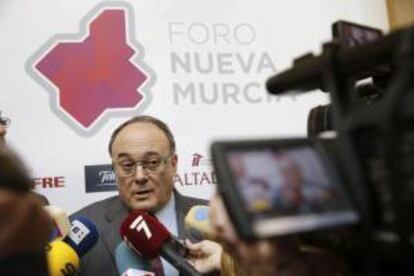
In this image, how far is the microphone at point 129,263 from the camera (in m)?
1.63

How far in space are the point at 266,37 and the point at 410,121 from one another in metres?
1.79

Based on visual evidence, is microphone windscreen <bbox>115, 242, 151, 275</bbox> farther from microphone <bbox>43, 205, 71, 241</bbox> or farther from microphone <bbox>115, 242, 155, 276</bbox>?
microphone <bbox>43, 205, 71, 241</bbox>

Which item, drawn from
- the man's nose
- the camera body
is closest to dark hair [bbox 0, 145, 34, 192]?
the camera body

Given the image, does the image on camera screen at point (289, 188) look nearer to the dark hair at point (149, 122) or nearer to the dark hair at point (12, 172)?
the dark hair at point (12, 172)

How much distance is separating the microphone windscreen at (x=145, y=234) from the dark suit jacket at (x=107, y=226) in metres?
0.25

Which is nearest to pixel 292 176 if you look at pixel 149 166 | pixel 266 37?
pixel 149 166

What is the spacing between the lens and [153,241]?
1504 millimetres

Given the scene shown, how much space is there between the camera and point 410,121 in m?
0.37

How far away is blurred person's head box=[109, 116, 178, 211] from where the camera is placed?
1.88 m

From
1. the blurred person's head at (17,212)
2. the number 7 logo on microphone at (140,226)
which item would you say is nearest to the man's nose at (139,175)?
the number 7 logo on microphone at (140,226)

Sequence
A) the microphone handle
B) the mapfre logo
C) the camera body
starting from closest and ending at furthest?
the camera body < the microphone handle < the mapfre logo

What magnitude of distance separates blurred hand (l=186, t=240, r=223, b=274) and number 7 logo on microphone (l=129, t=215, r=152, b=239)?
0.11 m

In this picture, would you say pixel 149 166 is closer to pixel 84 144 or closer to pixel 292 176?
pixel 84 144

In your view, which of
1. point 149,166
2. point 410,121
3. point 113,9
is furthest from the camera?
point 113,9
